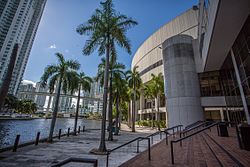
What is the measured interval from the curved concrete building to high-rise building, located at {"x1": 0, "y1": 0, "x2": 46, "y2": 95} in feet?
286

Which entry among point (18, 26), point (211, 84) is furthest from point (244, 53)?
point (18, 26)

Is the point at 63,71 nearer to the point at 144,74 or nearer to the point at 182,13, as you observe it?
the point at 144,74

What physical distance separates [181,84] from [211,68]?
15.4ft

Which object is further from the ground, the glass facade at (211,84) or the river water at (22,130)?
the glass facade at (211,84)

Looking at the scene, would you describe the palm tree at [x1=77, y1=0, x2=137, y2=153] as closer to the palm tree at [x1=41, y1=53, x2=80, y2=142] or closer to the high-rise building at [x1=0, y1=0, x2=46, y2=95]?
the palm tree at [x1=41, y1=53, x2=80, y2=142]

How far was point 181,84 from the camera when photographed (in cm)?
2123

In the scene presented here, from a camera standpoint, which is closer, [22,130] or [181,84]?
[181,84]

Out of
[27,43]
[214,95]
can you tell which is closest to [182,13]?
[214,95]

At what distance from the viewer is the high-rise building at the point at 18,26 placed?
7975cm

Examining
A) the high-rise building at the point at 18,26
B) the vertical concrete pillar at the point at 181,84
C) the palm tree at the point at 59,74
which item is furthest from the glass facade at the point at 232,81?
the high-rise building at the point at 18,26

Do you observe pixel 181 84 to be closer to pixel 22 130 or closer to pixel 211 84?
pixel 211 84

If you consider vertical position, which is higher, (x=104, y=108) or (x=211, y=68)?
(x=211, y=68)

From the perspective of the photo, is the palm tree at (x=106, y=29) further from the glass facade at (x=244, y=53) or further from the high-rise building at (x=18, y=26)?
the high-rise building at (x=18, y=26)

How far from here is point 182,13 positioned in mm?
42812
